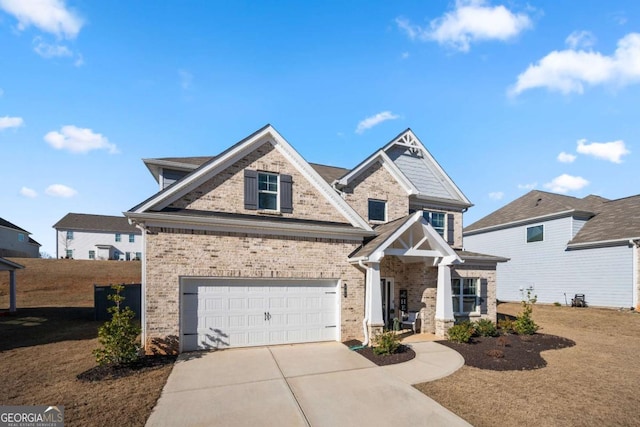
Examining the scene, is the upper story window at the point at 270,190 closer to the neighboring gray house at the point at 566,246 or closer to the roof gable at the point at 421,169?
the roof gable at the point at 421,169

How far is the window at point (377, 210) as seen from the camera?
49.8 ft

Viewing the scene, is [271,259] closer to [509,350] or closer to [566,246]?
[509,350]

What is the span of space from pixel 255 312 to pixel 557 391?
28.4 feet

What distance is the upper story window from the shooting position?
1156cm

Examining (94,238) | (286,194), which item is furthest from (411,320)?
(94,238)

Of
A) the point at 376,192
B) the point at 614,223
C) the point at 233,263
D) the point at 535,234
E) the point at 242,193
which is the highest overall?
the point at 376,192

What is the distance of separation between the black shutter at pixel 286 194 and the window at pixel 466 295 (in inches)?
344

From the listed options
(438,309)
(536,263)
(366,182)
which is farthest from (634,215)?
(366,182)

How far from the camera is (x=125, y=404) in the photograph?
630 cm

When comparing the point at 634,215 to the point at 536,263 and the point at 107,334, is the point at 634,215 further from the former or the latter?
the point at 107,334

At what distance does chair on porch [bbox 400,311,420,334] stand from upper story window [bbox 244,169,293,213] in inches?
286

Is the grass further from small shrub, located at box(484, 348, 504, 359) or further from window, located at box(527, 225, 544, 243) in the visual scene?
window, located at box(527, 225, 544, 243)

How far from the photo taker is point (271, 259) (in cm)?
1109

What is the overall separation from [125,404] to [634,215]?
96.6ft
